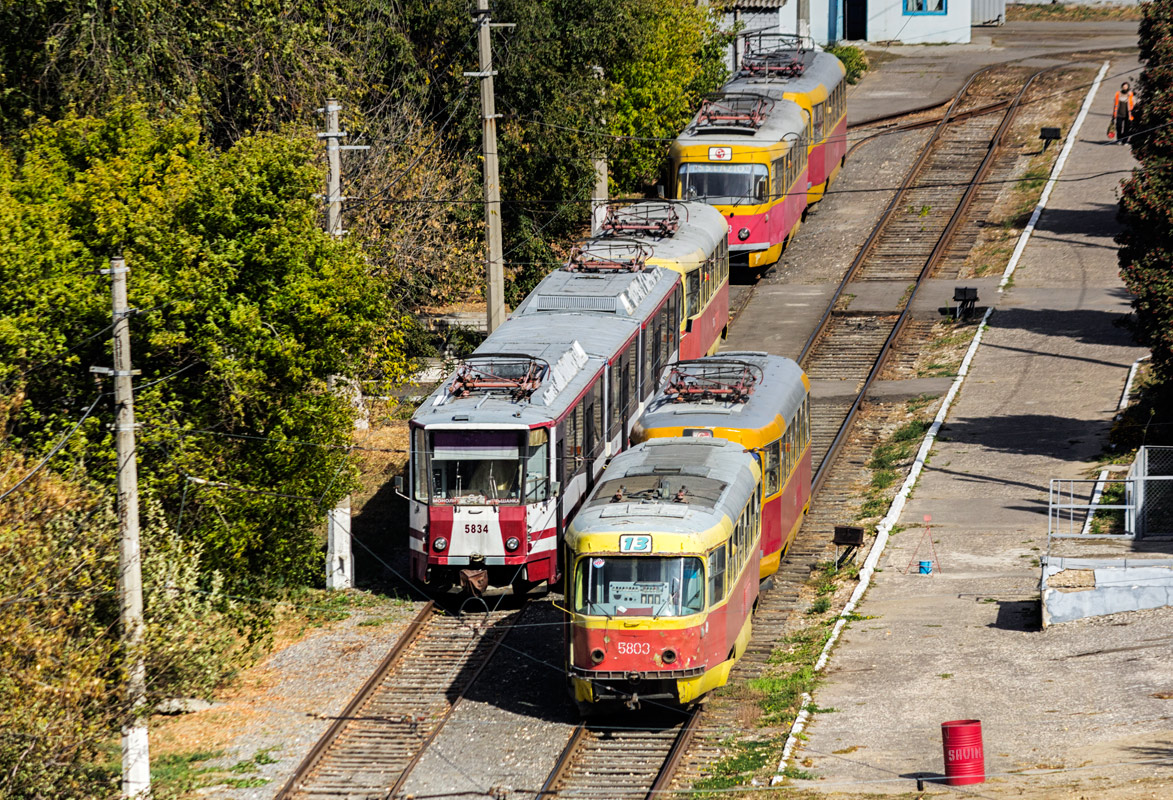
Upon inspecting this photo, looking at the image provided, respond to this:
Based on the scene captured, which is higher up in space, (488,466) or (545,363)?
(545,363)

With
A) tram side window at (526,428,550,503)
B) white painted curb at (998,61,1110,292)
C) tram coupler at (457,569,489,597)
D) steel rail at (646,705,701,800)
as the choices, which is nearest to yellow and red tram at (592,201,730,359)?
tram side window at (526,428,550,503)

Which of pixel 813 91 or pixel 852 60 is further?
pixel 852 60

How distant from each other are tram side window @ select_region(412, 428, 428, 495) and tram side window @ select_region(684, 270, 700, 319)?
377 inches

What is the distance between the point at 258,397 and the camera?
2647cm

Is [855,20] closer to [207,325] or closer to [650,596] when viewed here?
[207,325]

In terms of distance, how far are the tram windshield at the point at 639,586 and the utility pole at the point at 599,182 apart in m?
19.6

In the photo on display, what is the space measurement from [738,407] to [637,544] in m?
5.47

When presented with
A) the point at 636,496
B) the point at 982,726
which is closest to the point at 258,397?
the point at 636,496

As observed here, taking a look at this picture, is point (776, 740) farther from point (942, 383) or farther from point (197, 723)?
point (942, 383)

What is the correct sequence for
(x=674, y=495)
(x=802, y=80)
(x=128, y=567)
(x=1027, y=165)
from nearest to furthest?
(x=128, y=567) → (x=674, y=495) → (x=802, y=80) → (x=1027, y=165)

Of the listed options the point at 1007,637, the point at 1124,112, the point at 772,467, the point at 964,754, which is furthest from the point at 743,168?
the point at 964,754

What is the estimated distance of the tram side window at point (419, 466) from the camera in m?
26.0

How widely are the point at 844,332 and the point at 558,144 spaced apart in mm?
7842

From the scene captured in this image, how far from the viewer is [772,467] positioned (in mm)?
26500
